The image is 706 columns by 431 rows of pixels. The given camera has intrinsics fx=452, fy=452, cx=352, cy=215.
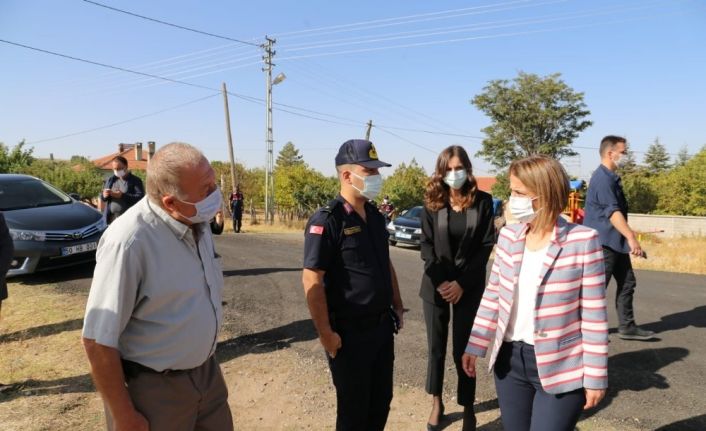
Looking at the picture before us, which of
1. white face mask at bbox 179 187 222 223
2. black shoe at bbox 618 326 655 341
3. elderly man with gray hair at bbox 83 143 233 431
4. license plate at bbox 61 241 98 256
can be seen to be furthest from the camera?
license plate at bbox 61 241 98 256

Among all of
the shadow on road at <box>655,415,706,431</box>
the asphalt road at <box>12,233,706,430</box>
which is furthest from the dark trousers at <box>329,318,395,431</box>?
the shadow on road at <box>655,415,706,431</box>

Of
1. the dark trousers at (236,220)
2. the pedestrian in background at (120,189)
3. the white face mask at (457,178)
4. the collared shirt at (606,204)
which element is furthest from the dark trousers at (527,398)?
the dark trousers at (236,220)

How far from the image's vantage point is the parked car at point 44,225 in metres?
6.89

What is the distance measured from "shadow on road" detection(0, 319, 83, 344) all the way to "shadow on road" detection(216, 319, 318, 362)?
191cm

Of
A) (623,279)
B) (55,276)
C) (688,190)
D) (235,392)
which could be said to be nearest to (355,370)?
(235,392)

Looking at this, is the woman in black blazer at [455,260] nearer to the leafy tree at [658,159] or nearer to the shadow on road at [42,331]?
the shadow on road at [42,331]

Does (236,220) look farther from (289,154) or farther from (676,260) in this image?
(289,154)

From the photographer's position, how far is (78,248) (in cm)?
732

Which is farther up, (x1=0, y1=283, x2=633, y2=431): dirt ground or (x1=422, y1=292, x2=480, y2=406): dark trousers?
(x1=422, y1=292, x2=480, y2=406): dark trousers

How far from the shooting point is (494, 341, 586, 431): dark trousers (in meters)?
2.09

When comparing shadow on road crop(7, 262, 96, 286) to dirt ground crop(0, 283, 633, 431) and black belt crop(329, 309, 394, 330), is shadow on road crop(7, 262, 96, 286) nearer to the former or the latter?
dirt ground crop(0, 283, 633, 431)

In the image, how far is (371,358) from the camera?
8.57 feet

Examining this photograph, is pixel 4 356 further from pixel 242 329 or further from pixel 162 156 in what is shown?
pixel 162 156

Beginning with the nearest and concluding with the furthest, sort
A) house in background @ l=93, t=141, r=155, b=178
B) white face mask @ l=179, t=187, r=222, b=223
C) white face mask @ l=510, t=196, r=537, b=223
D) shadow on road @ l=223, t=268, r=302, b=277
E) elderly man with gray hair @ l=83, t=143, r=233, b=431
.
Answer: elderly man with gray hair @ l=83, t=143, r=233, b=431 → white face mask @ l=179, t=187, r=222, b=223 → white face mask @ l=510, t=196, r=537, b=223 → shadow on road @ l=223, t=268, r=302, b=277 → house in background @ l=93, t=141, r=155, b=178
